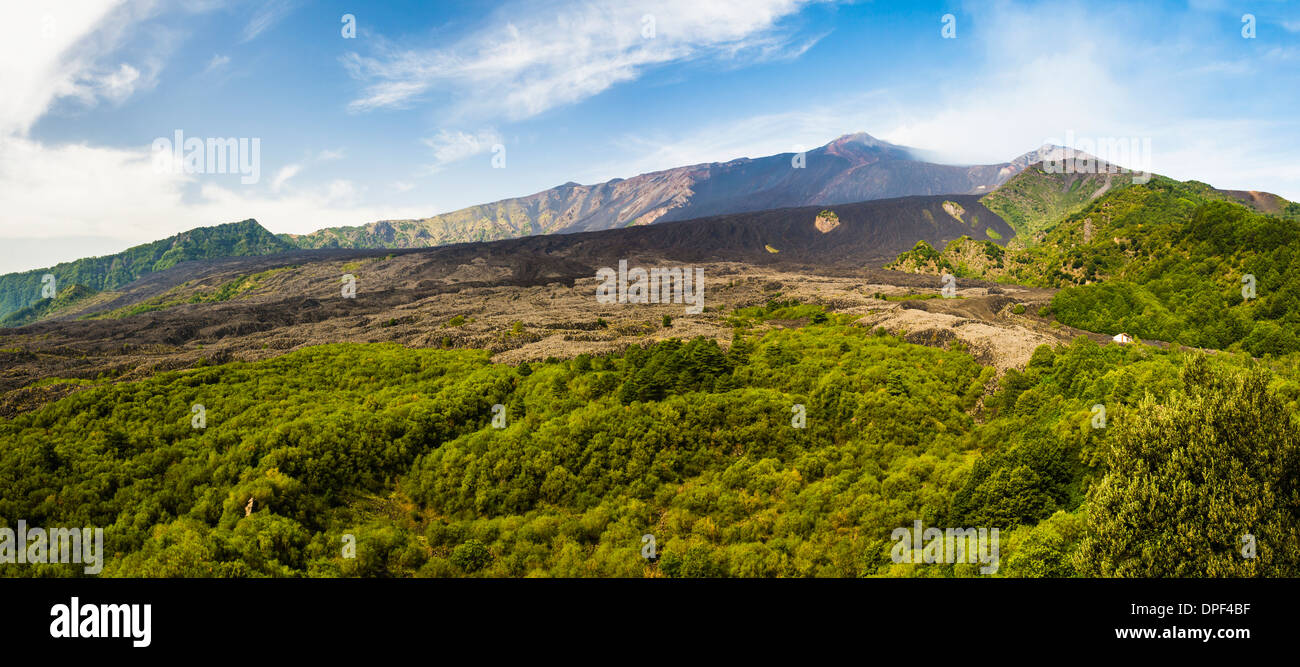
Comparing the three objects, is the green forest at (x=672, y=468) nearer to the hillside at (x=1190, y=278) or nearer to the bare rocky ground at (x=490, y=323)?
the bare rocky ground at (x=490, y=323)

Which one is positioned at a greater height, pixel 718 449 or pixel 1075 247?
pixel 1075 247

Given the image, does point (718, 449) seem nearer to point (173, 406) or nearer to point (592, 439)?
point (592, 439)

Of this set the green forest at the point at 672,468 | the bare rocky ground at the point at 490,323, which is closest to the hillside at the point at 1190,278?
the bare rocky ground at the point at 490,323

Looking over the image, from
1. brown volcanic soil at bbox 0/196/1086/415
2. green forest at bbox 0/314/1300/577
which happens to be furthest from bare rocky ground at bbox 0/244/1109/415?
green forest at bbox 0/314/1300/577

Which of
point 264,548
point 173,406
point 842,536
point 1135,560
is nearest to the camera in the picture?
point 1135,560

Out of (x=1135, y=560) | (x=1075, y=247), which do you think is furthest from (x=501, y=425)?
(x=1075, y=247)

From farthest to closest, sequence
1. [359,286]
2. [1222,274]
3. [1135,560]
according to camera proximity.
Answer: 1. [359,286]
2. [1222,274]
3. [1135,560]
